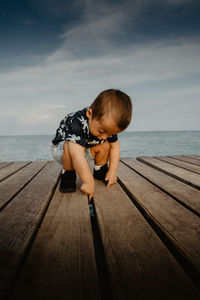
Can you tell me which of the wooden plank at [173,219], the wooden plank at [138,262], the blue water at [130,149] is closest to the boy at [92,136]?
the wooden plank at [173,219]

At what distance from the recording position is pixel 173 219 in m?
0.89

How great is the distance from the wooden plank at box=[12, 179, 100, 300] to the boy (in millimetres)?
391

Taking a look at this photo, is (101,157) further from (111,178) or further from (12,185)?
(12,185)

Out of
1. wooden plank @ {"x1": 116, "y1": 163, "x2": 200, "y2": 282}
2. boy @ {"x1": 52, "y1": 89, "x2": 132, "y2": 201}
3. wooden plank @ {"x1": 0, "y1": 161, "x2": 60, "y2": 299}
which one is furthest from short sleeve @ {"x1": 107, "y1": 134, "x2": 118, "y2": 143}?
wooden plank @ {"x1": 0, "y1": 161, "x2": 60, "y2": 299}

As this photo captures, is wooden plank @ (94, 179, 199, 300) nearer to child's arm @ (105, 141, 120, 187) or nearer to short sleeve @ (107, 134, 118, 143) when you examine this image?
child's arm @ (105, 141, 120, 187)

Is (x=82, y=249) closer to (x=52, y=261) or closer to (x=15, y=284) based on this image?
(x=52, y=261)

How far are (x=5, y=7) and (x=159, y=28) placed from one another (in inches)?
298

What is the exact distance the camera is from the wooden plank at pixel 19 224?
1.81 feet

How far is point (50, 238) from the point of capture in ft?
2.39

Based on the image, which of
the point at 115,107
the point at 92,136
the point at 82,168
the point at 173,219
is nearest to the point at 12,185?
the point at 82,168

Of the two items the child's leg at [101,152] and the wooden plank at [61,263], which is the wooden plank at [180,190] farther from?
the wooden plank at [61,263]

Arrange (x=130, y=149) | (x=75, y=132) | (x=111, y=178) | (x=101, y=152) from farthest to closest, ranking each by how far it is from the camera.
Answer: (x=130, y=149) → (x=101, y=152) → (x=111, y=178) → (x=75, y=132)

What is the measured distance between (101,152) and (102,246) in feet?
3.22

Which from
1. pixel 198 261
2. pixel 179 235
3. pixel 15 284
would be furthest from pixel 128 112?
pixel 15 284
